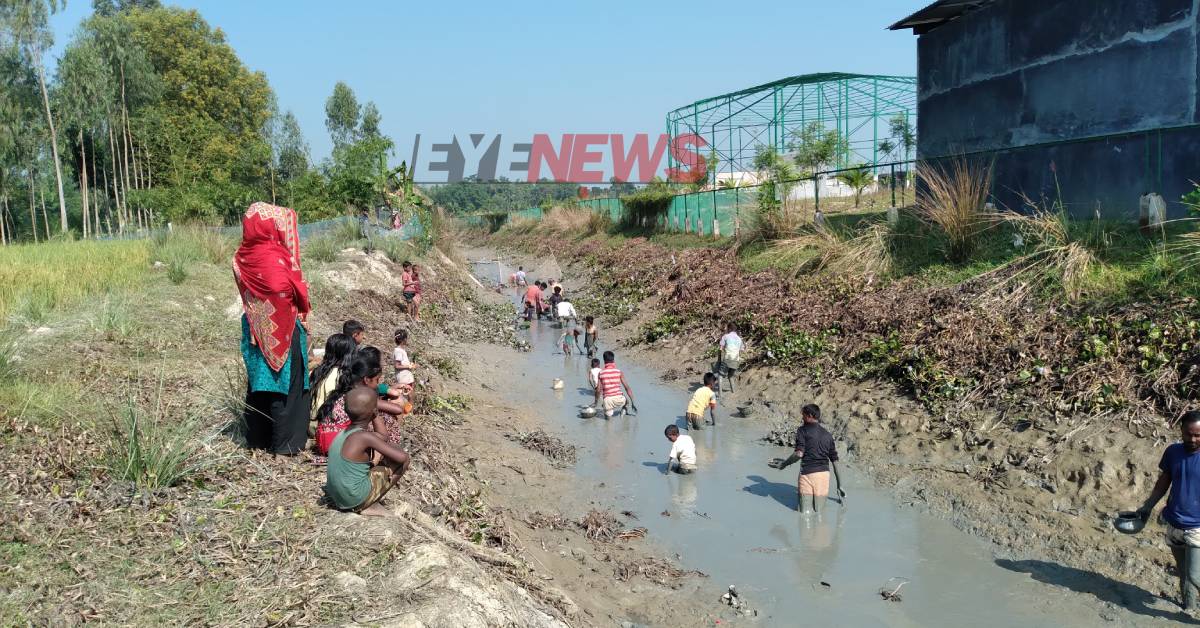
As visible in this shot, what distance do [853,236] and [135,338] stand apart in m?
13.2

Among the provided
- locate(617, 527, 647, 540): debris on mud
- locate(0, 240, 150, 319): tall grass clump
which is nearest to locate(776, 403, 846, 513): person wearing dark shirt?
locate(617, 527, 647, 540): debris on mud

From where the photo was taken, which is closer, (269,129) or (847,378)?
(847,378)

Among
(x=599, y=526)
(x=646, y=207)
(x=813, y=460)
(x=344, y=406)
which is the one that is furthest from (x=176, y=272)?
(x=646, y=207)

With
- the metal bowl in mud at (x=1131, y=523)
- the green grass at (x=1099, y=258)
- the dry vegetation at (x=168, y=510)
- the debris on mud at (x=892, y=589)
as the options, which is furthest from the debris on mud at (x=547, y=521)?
the green grass at (x=1099, y=258)

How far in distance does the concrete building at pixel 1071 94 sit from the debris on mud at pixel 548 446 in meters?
8.97

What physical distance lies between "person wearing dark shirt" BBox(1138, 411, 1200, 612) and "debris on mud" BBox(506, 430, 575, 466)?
6118 millimetres

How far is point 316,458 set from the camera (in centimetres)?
602

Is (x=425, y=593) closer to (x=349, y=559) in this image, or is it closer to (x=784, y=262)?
(x=349, y=559)

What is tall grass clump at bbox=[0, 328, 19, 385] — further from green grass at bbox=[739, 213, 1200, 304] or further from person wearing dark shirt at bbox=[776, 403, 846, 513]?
green grass at bbox=[739, 213, 1200, 304]

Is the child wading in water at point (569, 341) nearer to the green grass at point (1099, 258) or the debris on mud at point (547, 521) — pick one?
the green grass at point (1099, 258)

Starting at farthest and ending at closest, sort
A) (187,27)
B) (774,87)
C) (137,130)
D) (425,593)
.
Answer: (187,27) → (137,130) → (774,87) → (425,593)

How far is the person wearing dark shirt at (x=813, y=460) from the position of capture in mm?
8133

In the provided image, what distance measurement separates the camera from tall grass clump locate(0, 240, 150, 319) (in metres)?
10.5

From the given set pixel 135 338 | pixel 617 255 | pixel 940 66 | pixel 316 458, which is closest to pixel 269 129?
pixel 617 255
